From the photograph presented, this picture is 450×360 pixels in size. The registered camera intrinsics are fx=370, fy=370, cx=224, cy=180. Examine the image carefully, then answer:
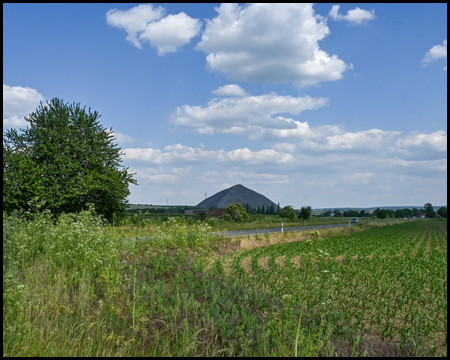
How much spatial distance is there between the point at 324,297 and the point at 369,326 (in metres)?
0.95

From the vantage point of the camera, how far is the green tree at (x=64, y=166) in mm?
24422

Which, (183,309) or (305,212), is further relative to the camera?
(305,212)

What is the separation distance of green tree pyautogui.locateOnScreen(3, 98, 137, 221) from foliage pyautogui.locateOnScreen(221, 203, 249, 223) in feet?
56.7

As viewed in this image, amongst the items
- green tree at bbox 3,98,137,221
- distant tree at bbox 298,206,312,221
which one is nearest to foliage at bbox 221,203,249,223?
distant tree at bbox 298,206,312,221

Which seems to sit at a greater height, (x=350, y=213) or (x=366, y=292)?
(x=350, y=213)

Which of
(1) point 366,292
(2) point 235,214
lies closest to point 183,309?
(1) point 366,292

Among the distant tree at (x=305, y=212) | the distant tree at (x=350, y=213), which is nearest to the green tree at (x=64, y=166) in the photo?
the distant tree at (x=305, y=212)

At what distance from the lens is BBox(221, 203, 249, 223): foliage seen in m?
46.6

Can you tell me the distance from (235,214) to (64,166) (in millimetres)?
24970

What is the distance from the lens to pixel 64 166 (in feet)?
86.7

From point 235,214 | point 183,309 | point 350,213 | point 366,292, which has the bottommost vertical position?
point 366,292

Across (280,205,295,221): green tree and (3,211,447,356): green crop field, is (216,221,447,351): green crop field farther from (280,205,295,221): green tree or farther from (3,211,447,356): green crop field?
(280,205,295,221): green tree

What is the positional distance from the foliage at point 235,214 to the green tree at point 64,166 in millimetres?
17275

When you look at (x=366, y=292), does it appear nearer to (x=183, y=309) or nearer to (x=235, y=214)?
(x=183, y=309)
